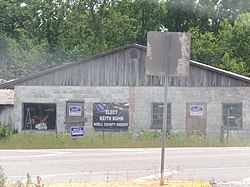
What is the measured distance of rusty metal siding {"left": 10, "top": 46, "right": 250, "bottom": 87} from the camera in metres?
32.7

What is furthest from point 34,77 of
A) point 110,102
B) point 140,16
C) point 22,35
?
point 140,16

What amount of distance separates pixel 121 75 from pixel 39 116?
17.9ft

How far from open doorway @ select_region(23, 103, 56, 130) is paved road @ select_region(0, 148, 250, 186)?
13.2 metres

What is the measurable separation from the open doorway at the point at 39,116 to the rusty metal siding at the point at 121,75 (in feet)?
4.34

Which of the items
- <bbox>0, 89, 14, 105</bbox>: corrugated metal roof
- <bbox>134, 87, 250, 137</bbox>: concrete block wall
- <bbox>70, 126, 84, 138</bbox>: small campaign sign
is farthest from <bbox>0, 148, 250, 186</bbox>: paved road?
<bbox>0, 89, 14, 105</bbox>: corrugated metal roof

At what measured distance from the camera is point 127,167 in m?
16.1

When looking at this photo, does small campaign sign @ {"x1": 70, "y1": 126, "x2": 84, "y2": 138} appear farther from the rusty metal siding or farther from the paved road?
the rusty metal siding

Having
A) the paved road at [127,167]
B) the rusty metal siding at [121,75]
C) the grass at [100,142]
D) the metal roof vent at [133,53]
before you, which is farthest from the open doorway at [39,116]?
the paved road at [127,167]

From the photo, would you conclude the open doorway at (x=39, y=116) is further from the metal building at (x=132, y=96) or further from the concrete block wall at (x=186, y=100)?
Result: the concrete block wall at (x=186, y=100)

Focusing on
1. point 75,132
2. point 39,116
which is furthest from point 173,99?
point 75,132

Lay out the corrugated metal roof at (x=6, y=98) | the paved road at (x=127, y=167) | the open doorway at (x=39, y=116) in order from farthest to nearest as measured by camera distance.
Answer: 1. the corrugated metal roof at (x=6, y=98)
2. the open doorway at (x=39, y=116)
3. the paved road at (x=127, y=167)

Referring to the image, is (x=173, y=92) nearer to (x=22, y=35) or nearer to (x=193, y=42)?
(x=193, y=42)

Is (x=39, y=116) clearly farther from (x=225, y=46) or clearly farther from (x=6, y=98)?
(x=225, y=46)

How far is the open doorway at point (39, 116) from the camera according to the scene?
33.3m
